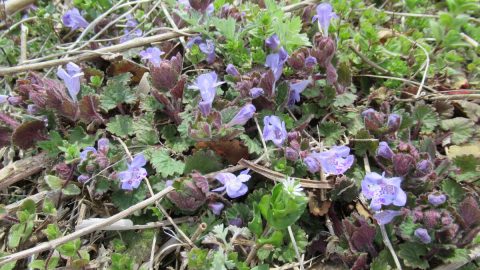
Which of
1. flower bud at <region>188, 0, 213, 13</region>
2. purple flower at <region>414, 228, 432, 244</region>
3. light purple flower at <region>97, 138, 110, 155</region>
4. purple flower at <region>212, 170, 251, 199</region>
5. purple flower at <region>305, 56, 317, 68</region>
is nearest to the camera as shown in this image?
purple flower at <region>414, 228, 432, 244</region>

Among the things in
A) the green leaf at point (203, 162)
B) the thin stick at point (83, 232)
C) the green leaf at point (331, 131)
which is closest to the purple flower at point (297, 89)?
the green leaf at point (331, 131)

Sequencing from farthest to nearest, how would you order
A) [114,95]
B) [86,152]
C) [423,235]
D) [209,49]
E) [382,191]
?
[209,49], [114,95], [86,152], [382,191], [423,235]

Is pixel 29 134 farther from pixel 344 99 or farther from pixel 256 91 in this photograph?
pixel 344 99

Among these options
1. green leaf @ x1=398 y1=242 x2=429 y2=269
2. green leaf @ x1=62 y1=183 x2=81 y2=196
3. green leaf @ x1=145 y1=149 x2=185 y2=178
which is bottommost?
green leaf @ x1=398 y1=242 x2=429 y2=269

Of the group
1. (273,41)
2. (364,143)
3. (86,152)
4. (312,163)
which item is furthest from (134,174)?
(364,143)

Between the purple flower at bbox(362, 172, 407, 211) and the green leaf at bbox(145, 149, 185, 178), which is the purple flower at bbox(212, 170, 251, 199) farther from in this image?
the purple flower at bbox(362, 172, 407, 211)

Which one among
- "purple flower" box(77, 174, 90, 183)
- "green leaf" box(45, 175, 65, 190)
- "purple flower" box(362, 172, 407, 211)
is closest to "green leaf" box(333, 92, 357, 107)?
"purple flower" box(362, 172, 407, 211)

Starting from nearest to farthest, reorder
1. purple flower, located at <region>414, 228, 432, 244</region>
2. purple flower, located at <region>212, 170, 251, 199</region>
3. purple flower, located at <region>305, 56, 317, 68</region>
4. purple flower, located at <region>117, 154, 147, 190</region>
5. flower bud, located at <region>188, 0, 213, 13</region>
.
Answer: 1. purple flower, located at <region>414, 228, 432, 244</region>
2. purple flower, located at <region>212, 170, 251, 199</region>
3. purple flower, located at <region>117, 154, 147, 190</region>
4. purple flower, located at <region>305, 56, 317, 68</region>
5. flower bud, located at <region>188, 0, 213, 13</region>

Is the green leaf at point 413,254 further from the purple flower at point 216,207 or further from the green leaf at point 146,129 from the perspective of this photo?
the green leaf at point 146,129
